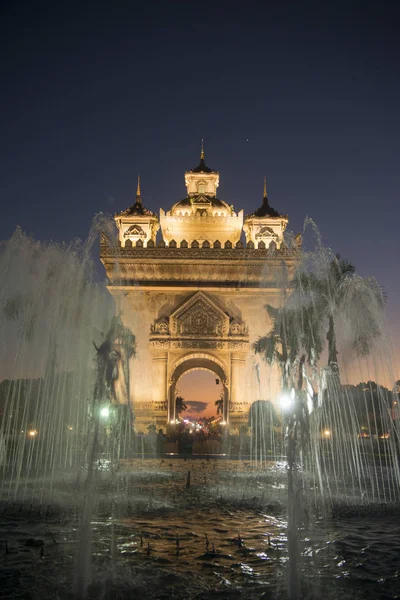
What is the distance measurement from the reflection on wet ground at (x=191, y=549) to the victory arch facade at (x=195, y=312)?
18.2 meters

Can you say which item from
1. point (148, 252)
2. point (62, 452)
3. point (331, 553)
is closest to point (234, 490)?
point (331, 553)

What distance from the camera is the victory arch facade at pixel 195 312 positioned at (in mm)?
29984

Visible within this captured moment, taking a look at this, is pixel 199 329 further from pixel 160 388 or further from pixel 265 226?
pixel 265 226

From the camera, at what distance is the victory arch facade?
30.0m

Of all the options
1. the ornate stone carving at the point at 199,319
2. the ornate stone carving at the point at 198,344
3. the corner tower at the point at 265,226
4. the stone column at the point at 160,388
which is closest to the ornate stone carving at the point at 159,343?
the ornate stone carving at the point at 198,344

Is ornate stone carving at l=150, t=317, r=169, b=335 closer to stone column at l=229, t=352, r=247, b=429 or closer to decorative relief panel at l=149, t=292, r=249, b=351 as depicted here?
decorative relief panel at l=149, t=292, r=249, b=351

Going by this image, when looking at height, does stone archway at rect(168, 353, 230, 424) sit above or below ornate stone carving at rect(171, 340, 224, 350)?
below

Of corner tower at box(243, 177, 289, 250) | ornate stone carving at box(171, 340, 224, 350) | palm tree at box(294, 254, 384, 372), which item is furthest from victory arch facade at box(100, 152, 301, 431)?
palm tree at box(294, 254, 384, 372)

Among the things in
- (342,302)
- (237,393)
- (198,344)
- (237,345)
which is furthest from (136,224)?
(342,302)

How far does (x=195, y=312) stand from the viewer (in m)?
30.9

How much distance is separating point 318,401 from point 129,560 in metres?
16.4

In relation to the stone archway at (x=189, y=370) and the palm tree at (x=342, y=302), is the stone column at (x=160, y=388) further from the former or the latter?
the palm tree at (x=342, y=302)

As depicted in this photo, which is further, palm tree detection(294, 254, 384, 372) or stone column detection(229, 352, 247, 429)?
stone column detection(229, 352, 247, 429)

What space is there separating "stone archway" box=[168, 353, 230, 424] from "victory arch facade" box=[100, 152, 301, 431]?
6cm
